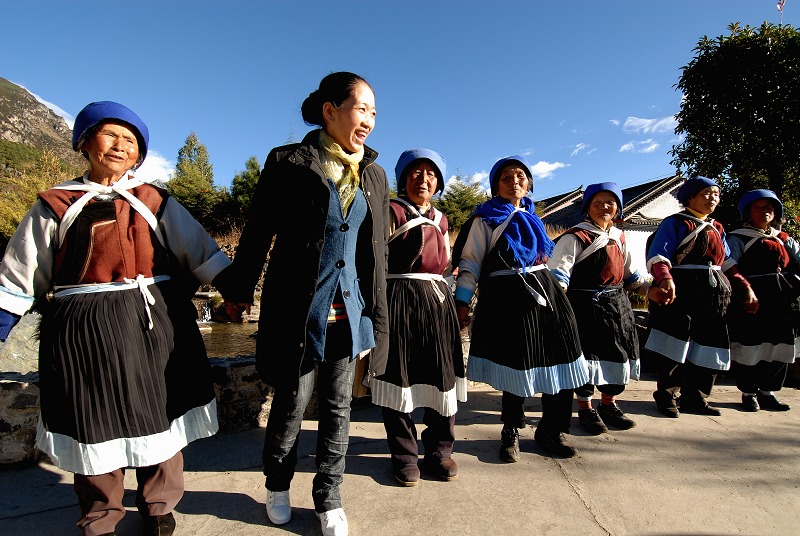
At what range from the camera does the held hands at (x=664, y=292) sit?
3.08m

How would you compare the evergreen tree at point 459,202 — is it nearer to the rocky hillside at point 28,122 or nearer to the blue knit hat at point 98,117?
the blue knit hat at point 98,117

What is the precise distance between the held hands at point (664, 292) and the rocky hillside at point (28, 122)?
2926 inches

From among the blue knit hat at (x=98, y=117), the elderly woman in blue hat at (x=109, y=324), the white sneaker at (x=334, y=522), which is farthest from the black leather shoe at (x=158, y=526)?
the blue knit hat at (x=98, y=117)

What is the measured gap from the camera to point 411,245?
7.66ft

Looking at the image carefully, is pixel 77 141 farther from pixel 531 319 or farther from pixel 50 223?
pixel 531 319

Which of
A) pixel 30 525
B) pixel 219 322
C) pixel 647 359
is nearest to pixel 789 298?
pixel 647 359

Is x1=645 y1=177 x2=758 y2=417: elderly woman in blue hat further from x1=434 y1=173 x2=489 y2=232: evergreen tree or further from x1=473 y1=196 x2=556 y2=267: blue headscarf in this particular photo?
x1=434 y1=173 x2=489 y2=232: evergreen tree

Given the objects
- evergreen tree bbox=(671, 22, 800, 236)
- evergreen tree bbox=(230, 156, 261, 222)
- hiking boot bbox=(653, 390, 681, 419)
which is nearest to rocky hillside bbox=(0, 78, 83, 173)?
evergreen tree bbox=(230, 156, 261, 222)

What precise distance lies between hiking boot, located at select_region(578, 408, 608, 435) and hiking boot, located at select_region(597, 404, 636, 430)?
0.42 ft

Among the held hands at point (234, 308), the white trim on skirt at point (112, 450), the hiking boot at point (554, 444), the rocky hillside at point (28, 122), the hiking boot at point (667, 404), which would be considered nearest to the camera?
the white trim on skirt at point (112, 450)

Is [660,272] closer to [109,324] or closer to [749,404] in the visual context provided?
[749,404]

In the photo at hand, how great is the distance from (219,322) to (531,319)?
9.92m

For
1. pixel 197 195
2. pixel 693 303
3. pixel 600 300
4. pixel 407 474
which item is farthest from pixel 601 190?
pixel 197 195

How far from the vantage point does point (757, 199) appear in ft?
12.2
